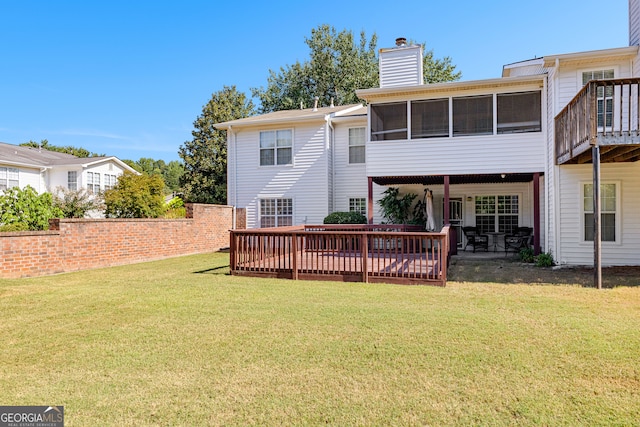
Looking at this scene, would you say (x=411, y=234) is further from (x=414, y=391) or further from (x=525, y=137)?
(x=525, y=137)

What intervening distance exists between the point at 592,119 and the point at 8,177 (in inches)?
1028

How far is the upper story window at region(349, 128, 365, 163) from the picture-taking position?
15.5 metres

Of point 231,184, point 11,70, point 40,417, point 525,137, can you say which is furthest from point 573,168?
point 11,70

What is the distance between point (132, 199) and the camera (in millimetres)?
15242

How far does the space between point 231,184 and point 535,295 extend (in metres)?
13.2

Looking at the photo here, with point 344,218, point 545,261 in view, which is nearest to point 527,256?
point 545,261

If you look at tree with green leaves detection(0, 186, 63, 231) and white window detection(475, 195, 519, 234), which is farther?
white window detection(475, 195, 519, 234)

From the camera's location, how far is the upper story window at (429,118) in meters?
12.2

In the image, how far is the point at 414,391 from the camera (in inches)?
117

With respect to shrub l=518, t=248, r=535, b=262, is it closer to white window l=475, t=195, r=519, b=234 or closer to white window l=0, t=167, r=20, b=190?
white window l=475, t=195, r=519, b=234

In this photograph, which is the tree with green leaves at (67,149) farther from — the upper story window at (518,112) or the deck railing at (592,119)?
the deck railing at (592,119)

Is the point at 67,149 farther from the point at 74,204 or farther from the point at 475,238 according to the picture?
the point at 475,238

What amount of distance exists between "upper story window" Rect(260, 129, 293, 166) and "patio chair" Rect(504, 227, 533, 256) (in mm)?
8921

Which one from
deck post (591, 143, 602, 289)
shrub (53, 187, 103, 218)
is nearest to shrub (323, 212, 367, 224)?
deck post (591, 143, 602, 289)
